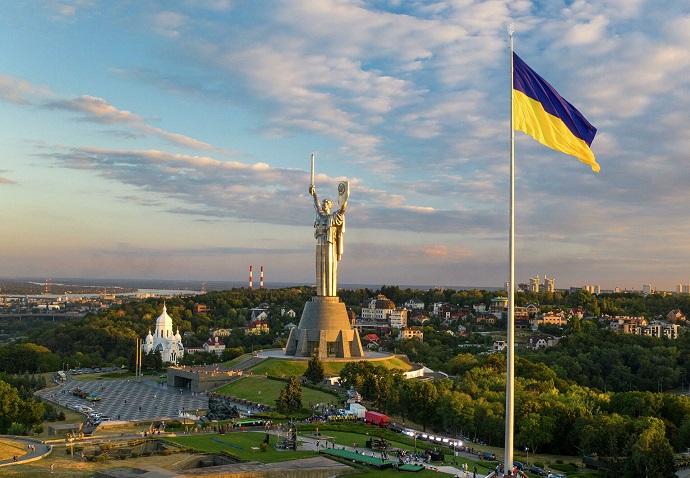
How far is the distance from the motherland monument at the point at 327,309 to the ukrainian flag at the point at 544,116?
43.1 meters

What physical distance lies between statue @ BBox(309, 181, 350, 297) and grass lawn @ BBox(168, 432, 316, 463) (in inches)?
1081

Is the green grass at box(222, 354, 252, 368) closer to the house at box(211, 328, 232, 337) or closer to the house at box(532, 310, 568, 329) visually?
the house at box(211, 328, 232, 337)

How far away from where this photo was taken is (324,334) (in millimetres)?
58438

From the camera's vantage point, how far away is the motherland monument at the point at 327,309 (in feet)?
192

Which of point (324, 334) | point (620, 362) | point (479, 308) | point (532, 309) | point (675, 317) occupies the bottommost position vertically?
point (620, 362)

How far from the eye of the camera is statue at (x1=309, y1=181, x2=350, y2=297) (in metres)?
60.5

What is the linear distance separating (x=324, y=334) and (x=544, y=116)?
43612 mm

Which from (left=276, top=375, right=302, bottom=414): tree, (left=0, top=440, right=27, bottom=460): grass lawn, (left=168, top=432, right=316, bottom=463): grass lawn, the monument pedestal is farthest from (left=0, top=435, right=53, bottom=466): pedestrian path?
the monument pedestal

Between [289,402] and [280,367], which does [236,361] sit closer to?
[280,367]

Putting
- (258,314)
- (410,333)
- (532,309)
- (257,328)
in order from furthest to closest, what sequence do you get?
(532,309), (258,314), (257,328), (410,333)

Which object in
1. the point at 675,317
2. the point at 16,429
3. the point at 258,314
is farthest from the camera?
the point at 258,314

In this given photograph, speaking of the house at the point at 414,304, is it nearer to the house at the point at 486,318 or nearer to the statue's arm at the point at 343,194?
the house at the point at 486,318

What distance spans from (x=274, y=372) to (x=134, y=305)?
5929 centimetres

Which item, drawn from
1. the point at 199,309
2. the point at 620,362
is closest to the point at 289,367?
the point at 620,362
